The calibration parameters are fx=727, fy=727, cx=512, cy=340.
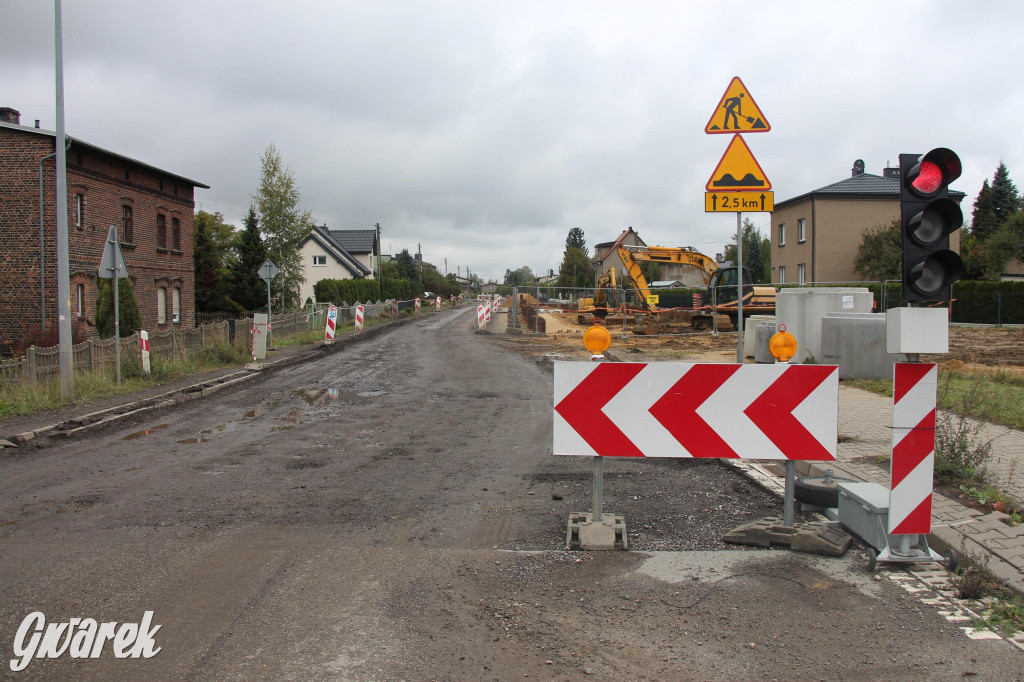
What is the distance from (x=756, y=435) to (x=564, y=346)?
19.5 meters

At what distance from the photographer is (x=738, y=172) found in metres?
8.48

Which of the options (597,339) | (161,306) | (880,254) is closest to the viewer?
(597,339)

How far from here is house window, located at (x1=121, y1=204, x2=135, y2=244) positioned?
28547 millimetres

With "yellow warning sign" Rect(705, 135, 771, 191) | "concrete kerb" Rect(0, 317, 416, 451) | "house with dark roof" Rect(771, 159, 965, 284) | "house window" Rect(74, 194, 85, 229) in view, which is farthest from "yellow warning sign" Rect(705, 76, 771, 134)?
"house with dark roof" Rect(771, 159, 965, 284)

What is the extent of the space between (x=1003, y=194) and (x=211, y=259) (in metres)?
70.6

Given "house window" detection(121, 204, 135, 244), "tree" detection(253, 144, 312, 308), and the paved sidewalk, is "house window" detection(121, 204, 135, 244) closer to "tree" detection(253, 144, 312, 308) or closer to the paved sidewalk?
"tree" detection(253, 144, 312, 308)

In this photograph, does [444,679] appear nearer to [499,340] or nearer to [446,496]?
[446,496]

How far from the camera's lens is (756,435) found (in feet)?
17.1

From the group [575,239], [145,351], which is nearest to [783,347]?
[145,351]

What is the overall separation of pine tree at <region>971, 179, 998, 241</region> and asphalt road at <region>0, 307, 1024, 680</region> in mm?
71717

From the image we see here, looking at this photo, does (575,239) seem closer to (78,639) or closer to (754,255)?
(754,255)

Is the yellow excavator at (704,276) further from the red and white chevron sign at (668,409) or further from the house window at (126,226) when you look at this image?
the red and white chevron sign at (668,409)

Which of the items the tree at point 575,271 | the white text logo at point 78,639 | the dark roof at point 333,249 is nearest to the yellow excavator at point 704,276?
the white text logo at point 78,639

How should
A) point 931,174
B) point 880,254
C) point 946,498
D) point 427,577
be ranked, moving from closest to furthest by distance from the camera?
point 427,577
point 931,174
point 946,498
point 880,254
